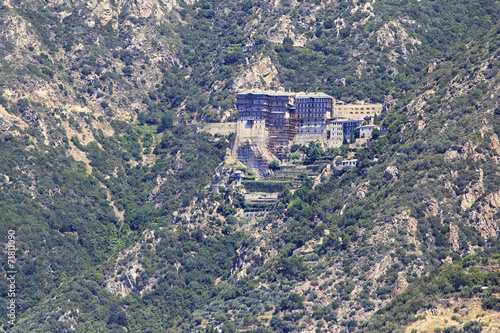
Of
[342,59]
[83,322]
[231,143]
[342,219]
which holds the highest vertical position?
[342,59]

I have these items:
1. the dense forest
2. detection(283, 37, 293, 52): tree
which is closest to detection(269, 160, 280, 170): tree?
the dense forest

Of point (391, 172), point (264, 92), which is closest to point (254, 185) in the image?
point (264, 92)

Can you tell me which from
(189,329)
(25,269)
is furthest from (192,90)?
(189,329)

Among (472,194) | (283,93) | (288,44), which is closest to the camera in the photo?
(472,194)

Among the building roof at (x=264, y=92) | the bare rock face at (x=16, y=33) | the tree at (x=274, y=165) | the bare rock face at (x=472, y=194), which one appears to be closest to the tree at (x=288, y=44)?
the building roof at (x=264, y=92)

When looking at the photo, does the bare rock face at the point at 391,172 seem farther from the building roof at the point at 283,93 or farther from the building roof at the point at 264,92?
the building roof at the point at 264,92

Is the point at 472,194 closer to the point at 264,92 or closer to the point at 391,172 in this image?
the point at 391,172

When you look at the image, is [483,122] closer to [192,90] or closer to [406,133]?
[406,133]
